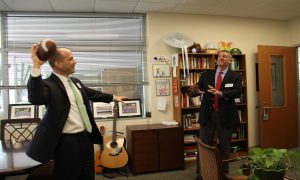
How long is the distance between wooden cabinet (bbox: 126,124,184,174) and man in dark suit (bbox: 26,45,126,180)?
1.82 meters

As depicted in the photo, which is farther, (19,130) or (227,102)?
(19,130)

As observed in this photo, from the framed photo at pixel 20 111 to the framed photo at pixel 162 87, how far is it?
1.90 metres

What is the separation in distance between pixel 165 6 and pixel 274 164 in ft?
10.6

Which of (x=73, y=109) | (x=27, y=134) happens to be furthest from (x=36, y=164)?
(x=27, y=134)

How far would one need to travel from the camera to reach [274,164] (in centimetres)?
125

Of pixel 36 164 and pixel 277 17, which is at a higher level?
pixel 277 17

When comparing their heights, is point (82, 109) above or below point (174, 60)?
below

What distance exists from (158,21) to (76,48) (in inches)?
53.7

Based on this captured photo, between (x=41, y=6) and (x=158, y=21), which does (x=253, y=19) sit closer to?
(x=158, y=21)

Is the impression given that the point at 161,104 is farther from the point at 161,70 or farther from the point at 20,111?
the point at 20,111

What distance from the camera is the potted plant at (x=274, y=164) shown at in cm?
122

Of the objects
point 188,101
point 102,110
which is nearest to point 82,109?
point 102,110

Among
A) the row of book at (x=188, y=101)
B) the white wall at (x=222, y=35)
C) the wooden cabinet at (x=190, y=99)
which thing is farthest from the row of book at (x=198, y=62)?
the row of book at (x=188, y=101)

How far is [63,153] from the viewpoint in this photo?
170cm
